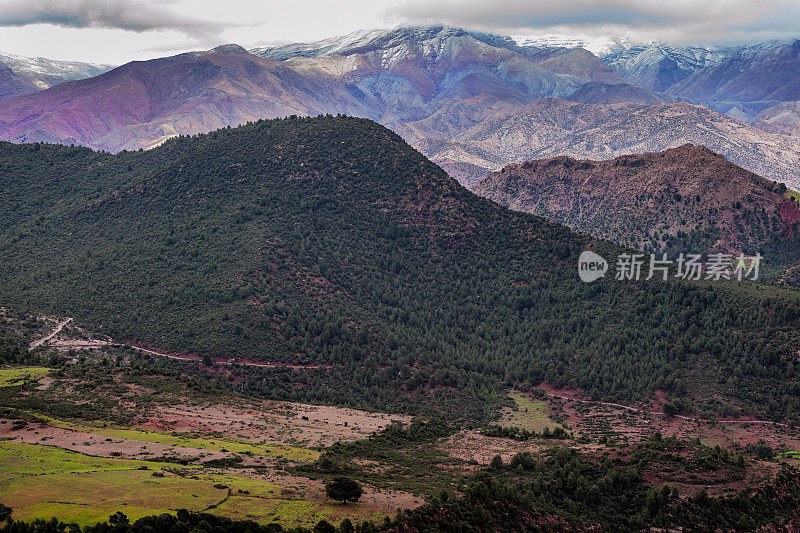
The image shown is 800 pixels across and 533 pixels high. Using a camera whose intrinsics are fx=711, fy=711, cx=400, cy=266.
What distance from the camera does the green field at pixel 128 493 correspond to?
35.6m

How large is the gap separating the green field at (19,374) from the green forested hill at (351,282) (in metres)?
19.8

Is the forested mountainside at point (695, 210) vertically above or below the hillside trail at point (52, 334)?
above

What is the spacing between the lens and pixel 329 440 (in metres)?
62.8

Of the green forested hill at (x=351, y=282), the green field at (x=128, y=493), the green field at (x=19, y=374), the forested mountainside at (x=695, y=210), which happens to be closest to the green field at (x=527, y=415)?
the green forested hill at (x=351, y=282)

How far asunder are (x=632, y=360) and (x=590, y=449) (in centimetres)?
3415

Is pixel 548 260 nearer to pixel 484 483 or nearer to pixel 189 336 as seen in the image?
pixel 189 336

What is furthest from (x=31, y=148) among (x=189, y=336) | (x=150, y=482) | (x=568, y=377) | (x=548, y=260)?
(x=150, y=482)

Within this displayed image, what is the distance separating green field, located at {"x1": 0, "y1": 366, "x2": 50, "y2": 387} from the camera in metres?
65.9

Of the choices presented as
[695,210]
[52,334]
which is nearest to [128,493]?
[52,334]

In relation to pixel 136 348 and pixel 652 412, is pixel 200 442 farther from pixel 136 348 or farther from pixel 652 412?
pixel 652 412

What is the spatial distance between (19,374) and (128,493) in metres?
37.6

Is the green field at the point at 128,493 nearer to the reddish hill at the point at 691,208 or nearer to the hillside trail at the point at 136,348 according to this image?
the hillside trail at the point at 136,348

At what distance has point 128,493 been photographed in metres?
38.5

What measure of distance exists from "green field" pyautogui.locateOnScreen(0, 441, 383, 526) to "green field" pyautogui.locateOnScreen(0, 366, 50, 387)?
21518mm
